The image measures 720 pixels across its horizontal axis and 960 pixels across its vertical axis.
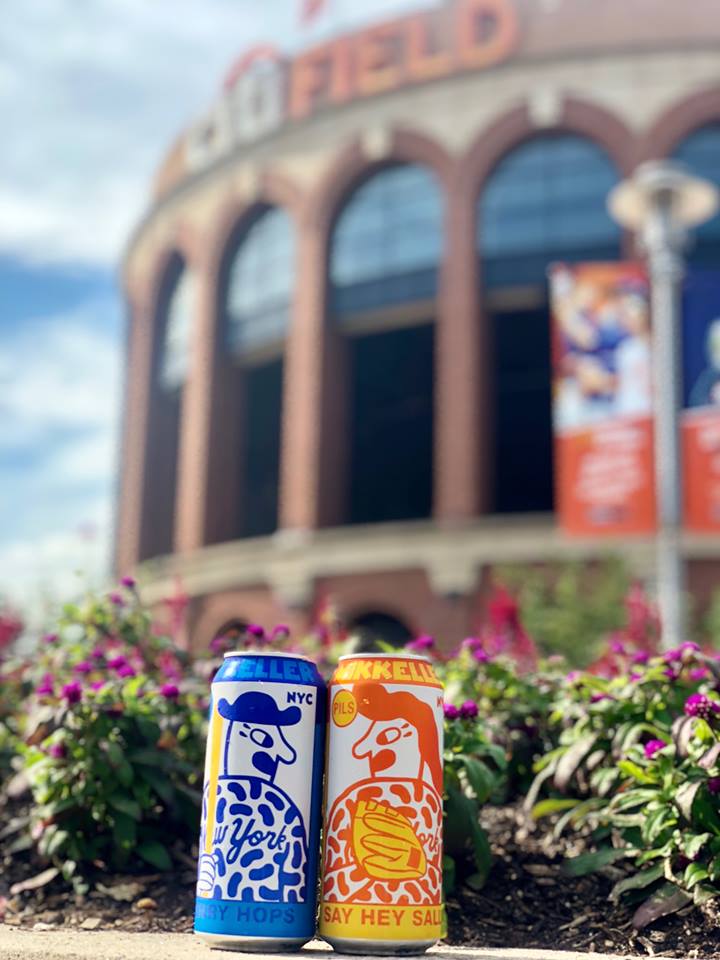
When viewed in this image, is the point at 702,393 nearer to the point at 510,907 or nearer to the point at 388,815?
the point at 510,907

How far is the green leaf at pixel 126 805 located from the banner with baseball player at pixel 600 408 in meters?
15.8

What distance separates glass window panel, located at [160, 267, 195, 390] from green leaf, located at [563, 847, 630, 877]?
3058cm

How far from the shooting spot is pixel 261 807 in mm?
4414

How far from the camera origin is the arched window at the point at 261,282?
32.5 meters

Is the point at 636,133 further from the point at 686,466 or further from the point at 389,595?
the point at 389,595

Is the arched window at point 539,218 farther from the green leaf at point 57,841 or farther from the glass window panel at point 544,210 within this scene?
the green leaf at point 57,841

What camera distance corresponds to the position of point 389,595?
28281 millimetres

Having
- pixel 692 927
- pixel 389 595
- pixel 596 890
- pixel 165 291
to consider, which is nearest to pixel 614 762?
pixel 596 890

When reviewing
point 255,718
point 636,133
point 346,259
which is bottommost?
point 255,718

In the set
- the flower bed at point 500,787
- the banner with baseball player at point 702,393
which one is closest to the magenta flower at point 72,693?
the flower bed at point 500,787

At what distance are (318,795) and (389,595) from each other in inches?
937

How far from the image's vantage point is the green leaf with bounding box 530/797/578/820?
20.3 ft

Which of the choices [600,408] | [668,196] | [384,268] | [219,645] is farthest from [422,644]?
[384,268]

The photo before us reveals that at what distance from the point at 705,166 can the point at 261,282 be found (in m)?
11.8
